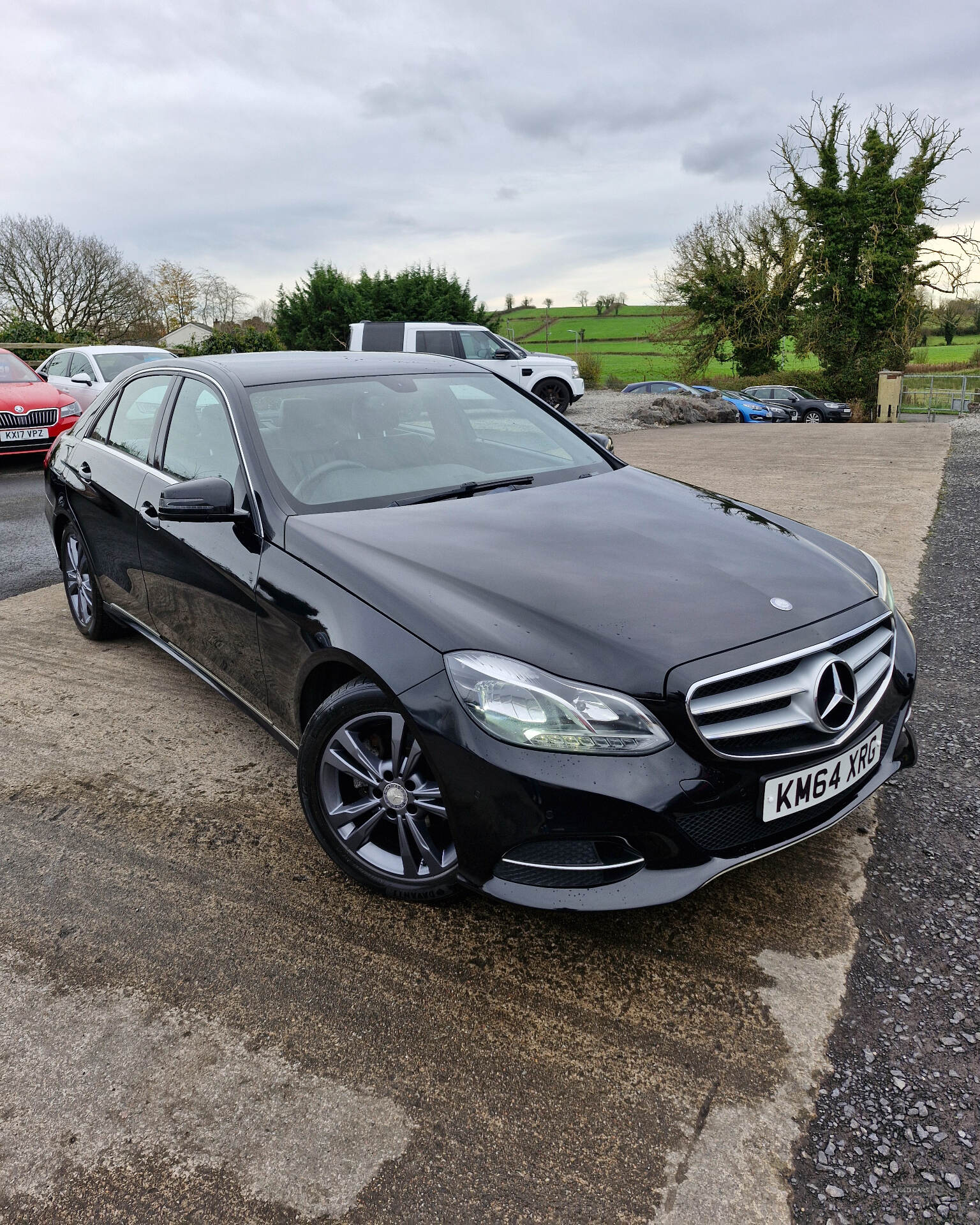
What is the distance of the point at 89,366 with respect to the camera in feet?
47.0

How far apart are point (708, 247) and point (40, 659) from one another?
40080 millimetres

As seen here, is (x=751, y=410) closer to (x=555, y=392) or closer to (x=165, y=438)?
(x=555, y=392)

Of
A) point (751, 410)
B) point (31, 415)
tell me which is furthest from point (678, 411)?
point (31, 415)

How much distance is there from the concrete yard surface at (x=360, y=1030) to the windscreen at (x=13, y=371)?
1107cm

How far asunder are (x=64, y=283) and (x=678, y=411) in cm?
3611

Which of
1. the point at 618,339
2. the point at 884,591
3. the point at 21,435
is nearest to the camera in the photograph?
the point at 884,591

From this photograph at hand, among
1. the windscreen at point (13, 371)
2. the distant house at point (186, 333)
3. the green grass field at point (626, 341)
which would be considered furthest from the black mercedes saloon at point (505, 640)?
the distant house at point (186, 333)

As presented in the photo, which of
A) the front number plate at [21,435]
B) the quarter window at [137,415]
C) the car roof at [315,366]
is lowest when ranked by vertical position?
the front number plate at [21,435]

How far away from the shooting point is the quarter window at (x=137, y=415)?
4.18 metres

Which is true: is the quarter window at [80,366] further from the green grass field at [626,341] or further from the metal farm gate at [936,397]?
the metal farm gate at [936,397]

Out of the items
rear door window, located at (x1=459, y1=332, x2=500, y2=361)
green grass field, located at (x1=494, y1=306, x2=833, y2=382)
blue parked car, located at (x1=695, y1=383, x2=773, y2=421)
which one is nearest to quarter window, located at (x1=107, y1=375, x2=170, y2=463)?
rear door window, located at (x1=459, y1=332, x2=500, y2=361)

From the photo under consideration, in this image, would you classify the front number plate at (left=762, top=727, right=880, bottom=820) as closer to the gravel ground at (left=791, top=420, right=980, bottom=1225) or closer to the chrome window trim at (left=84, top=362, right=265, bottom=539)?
the gravel ground at (left=791, top=420, right=980, bottom=1225)

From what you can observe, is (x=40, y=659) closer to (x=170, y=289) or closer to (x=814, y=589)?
(x=814, y=589)

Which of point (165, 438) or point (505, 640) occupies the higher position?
point (165, 438)
